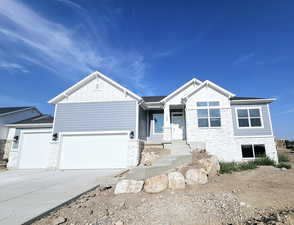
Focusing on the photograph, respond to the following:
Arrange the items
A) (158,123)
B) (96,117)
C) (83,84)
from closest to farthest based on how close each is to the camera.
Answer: (96,117) → (83,84) → (158,123)

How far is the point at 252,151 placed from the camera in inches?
460

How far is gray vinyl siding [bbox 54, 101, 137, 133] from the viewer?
11250 mm

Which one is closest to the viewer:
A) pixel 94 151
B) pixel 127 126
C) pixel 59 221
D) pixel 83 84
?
pixel 59 221

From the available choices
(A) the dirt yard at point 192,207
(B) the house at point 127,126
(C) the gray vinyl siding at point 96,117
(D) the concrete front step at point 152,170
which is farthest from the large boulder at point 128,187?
(C) the gray vinyl siding at point 96,117

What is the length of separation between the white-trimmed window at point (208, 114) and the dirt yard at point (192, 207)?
582 cm

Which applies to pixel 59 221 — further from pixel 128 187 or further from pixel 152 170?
pixel 152 170

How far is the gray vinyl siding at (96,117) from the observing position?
11.2 metres

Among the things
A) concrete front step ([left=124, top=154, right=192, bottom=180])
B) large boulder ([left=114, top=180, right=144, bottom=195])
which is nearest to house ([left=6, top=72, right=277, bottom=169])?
concrete front step ([left=124, top=154, right=192, bottom=180])

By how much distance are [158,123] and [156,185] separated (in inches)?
334

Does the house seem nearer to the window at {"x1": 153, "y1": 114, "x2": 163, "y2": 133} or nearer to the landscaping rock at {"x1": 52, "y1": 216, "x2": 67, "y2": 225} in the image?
the window at {"x1": 153, "y1": 114, "x2": 163, "y2": 133}

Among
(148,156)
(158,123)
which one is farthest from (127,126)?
(158,123)

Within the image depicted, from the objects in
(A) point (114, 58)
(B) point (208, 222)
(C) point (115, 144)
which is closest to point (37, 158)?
(C) point (115, 144)

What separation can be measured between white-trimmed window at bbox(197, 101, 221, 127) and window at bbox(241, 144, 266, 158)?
2.95m

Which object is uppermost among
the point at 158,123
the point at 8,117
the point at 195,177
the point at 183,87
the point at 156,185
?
the point at 183,87
